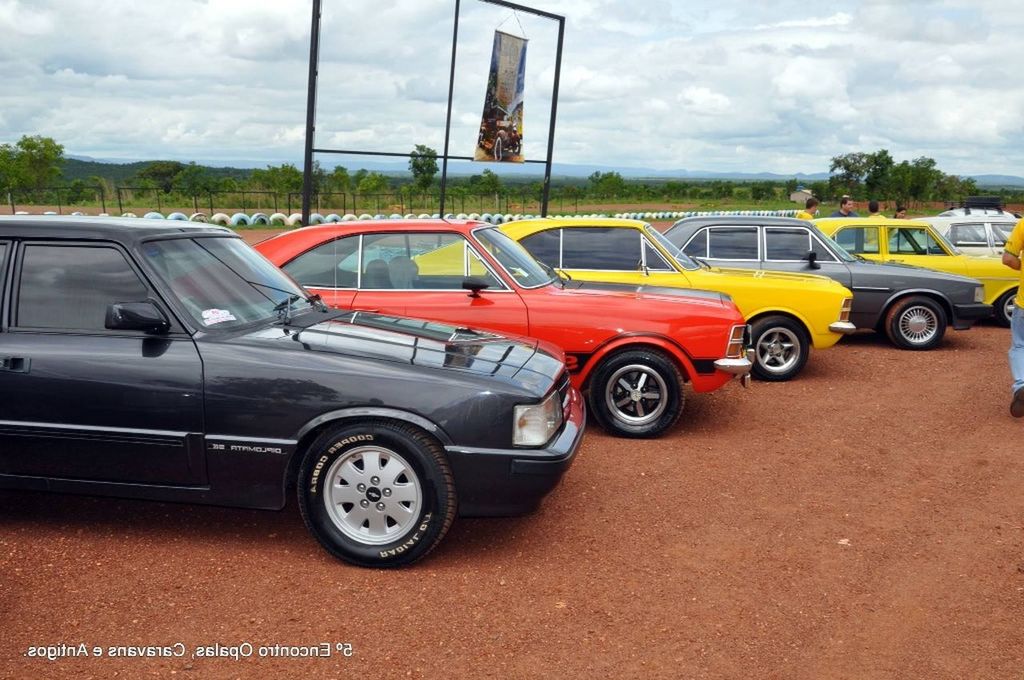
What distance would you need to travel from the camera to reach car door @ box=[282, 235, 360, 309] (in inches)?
288

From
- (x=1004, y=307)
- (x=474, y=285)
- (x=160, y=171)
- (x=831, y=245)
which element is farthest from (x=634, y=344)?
(x=160, y=171)

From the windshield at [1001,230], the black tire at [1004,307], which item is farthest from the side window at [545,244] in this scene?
the windshield at [1001,230]

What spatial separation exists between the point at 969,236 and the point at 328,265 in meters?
11.2

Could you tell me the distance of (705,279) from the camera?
9.34m

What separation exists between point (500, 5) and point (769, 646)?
13.4 meters

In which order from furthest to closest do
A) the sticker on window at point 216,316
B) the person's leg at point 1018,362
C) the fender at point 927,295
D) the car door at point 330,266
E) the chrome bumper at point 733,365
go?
the fender at point 927,295 < the person's leg at point 1018,362 < the car door at point 330,266 < the chrome bumper at point 733,365 < the sticker on window at point 216,316

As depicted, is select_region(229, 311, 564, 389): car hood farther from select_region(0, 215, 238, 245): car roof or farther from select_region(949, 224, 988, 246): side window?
select_region(949, 224, 988, 246): side window

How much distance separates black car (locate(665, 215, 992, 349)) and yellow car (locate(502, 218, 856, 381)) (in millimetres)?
1475

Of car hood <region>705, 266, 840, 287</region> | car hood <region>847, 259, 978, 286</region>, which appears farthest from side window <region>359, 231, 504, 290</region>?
car hood <region>847, 259, 978, 286</region>

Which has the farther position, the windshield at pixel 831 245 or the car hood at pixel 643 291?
the windshield at pixel 831 245

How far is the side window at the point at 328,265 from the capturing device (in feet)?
24.0

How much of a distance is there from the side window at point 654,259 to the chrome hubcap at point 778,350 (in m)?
1.35

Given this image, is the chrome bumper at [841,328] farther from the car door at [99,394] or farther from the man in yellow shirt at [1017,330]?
the car door at [99,394]

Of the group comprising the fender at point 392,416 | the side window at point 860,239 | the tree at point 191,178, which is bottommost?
the fender at point 392,416
